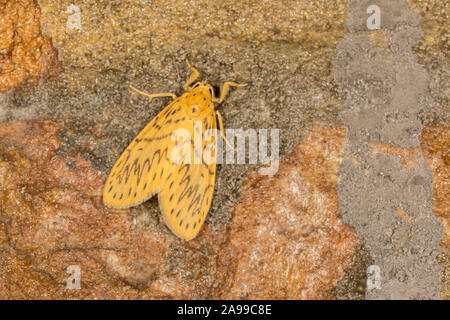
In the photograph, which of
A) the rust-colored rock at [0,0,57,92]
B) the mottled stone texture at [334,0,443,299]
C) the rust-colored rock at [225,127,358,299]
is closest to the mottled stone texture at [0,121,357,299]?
the rust-colored rock at [225,127,358,299]

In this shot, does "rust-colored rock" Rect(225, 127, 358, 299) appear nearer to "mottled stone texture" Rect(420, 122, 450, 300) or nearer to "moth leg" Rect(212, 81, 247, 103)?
"mottled stone texture" Rect(420, 122, 450, 300)

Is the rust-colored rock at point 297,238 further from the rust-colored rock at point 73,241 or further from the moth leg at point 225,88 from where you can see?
the moth leg at point 225,88

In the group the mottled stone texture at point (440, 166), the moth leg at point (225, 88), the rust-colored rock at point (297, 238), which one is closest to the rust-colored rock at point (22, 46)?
the moth leg at point (225, 88)

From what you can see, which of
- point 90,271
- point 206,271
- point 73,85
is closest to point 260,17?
point 73,85

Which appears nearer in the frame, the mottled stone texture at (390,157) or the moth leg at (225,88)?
the mottled stone texture at (390,157)

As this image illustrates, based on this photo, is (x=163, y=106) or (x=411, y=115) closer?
(x=411, y=115)

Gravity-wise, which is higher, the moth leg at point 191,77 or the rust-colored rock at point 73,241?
the moth leg at point 191,77

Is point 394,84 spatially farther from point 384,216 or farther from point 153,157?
point 153,157
